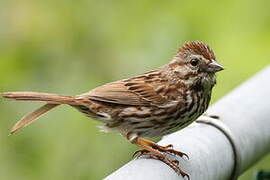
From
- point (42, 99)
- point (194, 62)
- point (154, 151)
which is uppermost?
point (194, 62)

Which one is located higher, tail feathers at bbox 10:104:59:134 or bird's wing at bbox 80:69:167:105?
tail feathers at bbox 10:104:59:134

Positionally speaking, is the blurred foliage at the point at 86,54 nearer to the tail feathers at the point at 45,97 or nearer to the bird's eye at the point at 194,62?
the tail feathers at the point at 45,97

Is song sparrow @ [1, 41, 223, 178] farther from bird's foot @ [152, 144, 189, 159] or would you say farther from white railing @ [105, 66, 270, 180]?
white railing @ [105, 66, 270, 180]

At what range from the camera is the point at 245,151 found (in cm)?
355

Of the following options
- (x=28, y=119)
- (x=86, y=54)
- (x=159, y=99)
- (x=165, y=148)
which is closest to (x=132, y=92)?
(x=159, y=99)

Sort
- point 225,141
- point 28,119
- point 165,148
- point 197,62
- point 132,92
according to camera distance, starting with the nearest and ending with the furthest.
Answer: point 225,141 → point 165,148 → point 28,119 → point 197,62 → point 132,92

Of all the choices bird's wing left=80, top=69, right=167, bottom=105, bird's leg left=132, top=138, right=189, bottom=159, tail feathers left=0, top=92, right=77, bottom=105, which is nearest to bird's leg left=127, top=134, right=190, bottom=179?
bird's leg left=132, top=138, right=189, bottom=159

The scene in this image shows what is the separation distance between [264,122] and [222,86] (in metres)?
1.66

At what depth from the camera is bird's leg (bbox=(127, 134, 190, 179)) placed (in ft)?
10.4

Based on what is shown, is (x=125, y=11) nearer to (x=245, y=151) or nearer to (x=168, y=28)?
(x=168, y=28)

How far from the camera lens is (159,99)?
4.60 m

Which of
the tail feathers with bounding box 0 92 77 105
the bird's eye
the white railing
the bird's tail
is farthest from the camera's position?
the bird's eye

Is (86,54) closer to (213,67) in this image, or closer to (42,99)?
(42,99)

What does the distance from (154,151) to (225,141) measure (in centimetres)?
47
